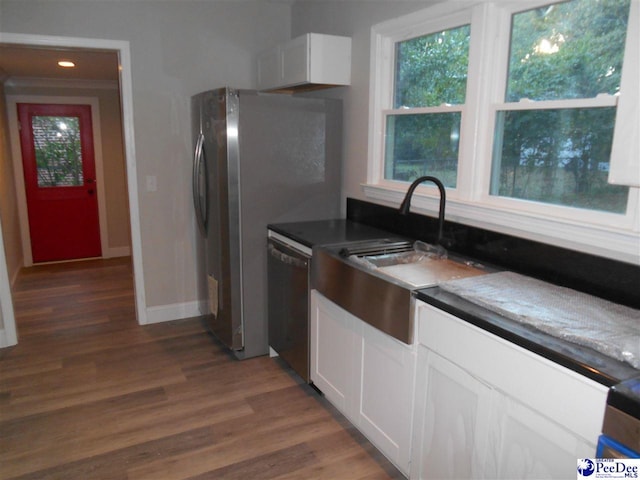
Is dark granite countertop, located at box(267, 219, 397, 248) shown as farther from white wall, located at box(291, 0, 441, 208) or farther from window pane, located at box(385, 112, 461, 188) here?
window pane, located at box(385, 112, 461, 188)

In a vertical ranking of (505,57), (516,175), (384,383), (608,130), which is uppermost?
(505,57)

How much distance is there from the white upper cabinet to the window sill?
1024mm

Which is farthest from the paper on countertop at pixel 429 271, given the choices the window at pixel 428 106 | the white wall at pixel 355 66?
the white wall at pixel 355 66

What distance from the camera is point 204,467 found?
209 cm

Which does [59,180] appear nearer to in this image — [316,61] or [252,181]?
[252,181]

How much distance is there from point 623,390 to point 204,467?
5.63 ft

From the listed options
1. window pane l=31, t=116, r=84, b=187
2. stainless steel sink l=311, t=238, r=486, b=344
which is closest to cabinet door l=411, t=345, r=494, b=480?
stainless steel sink l=311, t=238, r=486, b=344

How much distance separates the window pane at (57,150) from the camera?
17.9ft

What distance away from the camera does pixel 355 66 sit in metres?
3.04

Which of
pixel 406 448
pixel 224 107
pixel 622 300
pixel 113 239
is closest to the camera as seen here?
pixel 622 300

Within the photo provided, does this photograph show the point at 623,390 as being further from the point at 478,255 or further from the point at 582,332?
the point at 478,255

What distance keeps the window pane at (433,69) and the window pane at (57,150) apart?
4.40 metres

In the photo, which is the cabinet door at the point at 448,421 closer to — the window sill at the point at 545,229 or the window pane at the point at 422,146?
the window sill at the point at 545,229

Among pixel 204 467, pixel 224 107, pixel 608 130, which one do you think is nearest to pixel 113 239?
pixel 224 107
